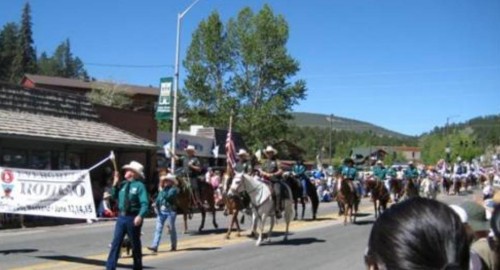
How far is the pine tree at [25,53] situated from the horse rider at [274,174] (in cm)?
9900

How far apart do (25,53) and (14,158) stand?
100 m

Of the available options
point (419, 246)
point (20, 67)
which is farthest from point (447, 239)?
point (20, 67)

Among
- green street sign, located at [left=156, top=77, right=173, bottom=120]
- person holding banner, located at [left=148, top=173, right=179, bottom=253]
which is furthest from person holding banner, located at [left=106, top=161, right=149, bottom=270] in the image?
green street sign, located at [left=156, top=77, right=173, bottom=120]

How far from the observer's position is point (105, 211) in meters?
24.8

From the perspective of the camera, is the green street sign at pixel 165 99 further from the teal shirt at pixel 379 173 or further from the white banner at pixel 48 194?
the white banner at pixel 48 194

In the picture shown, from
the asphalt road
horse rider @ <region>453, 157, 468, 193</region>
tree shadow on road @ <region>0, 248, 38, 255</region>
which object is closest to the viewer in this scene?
the asphalt road

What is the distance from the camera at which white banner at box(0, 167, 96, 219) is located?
558 inches

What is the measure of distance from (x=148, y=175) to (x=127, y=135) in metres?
2.68

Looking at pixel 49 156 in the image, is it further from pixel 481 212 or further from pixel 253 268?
pixel 481 212

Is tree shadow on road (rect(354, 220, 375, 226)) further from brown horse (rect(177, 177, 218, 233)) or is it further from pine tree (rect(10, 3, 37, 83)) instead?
pine tree (rect(10, 3, 37, 83))

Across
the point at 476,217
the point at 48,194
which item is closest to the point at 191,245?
the point at 48,194

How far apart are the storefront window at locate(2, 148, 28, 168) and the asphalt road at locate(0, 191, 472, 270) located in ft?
17.6

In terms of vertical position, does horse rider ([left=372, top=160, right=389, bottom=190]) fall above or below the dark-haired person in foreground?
above

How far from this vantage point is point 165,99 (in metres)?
31.7
